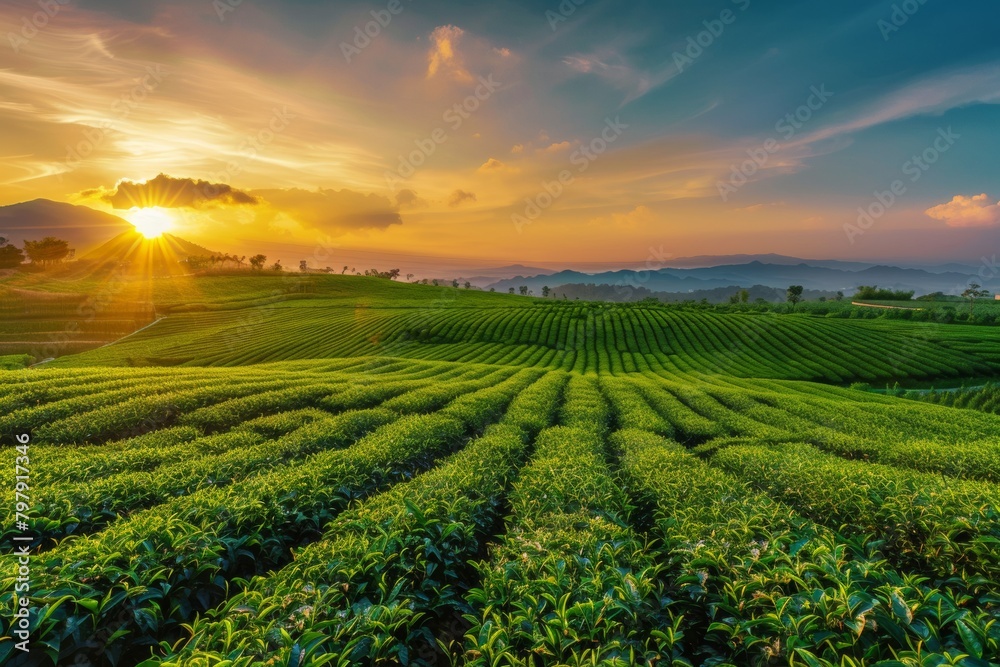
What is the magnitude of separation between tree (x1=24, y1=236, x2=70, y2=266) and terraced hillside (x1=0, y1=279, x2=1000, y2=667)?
549ft

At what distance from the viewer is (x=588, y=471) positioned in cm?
934

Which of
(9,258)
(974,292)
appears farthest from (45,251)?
(974,292)

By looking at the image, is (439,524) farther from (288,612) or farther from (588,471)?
(588,471)

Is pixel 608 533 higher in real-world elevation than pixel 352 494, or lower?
higher

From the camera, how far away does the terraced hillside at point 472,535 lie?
4.23m

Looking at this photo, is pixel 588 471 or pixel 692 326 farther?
pixel 692 326

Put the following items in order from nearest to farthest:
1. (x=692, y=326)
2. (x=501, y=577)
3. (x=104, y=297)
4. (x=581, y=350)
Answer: (x=501, y=577)
(x=581, y=350)
(x=692, y=326)
(x=104, y=297)

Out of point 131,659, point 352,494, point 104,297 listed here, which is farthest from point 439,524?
point 104,297

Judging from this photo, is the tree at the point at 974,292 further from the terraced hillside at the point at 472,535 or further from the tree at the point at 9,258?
the tree at the point at 9,258

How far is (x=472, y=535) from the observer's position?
6742mm

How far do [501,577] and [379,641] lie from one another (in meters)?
1.71

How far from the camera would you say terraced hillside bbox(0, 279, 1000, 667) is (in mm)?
4227

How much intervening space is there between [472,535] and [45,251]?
188 meters

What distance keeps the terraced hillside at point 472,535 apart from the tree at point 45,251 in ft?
549
